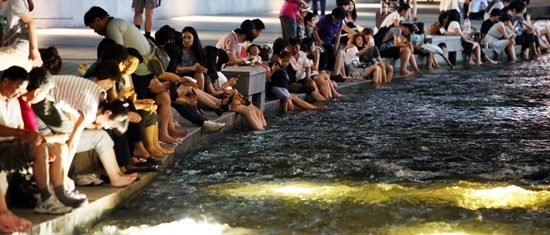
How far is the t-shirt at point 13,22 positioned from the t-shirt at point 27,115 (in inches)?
67.2

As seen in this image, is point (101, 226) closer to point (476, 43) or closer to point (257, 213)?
point (257, 213)

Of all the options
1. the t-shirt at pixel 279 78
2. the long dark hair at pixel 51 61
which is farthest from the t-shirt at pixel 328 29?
the long dark hair at pixel 51 61

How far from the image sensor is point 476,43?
82.4 feet

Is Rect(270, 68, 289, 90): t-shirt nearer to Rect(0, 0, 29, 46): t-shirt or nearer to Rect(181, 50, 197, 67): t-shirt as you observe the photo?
Rect(181, 50, 197, 67): t-shirt

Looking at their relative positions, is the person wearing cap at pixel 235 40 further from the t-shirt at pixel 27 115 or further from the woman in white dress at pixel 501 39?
the woman in white dress at pixel 501 39

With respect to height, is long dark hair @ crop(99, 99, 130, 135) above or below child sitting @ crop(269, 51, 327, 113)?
above

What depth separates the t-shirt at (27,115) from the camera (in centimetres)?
718

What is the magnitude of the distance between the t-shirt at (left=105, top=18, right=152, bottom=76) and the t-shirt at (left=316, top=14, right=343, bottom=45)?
8.58 metres

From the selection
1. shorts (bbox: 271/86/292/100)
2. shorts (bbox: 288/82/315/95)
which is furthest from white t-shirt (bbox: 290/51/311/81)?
shorts (bbox: 271/86/292/100)

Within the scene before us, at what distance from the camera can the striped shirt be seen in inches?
302

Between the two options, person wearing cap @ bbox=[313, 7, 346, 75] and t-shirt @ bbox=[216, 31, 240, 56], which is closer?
t-shirt @ bbox=[216, 31, 240, 56]

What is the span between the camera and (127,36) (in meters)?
10.2

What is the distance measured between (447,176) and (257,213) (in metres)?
2.56

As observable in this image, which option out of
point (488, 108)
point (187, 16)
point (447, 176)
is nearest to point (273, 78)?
point (488, 108)
